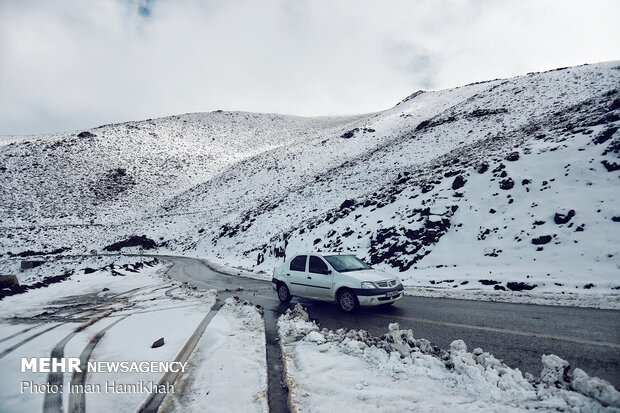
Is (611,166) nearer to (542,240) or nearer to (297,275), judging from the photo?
(542,240)

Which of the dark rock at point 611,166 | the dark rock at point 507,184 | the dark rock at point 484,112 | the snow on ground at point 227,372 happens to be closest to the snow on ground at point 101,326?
the snow on ground at point 227,372

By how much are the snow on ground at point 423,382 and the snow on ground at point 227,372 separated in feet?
1.60

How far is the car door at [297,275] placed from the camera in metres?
9.50

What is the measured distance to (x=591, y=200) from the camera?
1210 centimetres

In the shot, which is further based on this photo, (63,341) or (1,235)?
(1,235)

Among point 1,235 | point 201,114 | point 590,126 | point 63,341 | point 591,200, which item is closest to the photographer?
point 63,341

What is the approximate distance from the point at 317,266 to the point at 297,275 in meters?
0.80

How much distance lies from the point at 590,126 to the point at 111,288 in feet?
80.0

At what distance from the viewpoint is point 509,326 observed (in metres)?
6.27

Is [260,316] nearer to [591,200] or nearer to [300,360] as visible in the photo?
[300,360]

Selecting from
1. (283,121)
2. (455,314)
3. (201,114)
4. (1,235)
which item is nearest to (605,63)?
(455,314)

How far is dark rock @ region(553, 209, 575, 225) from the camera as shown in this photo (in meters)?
12.0

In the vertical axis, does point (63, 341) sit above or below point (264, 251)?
→ below

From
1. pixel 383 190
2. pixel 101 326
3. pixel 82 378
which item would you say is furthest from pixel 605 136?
pixel 101 326
